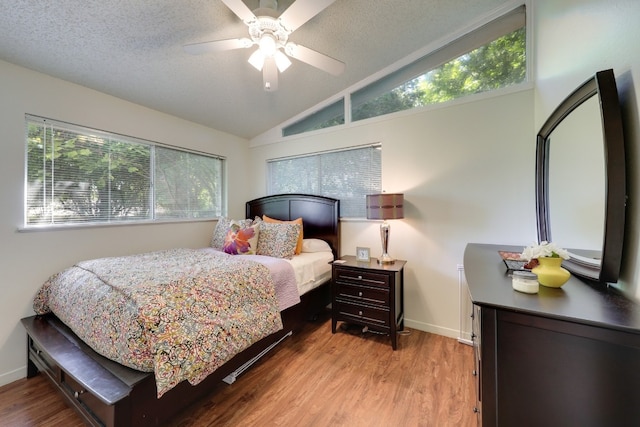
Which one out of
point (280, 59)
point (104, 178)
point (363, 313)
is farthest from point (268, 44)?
point (363, 313)

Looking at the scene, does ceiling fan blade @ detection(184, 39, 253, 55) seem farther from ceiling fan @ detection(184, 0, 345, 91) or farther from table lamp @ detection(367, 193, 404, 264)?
table lamp @ detection(367, 193, 404, 264)

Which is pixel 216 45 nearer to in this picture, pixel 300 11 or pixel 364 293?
pixel 300 11

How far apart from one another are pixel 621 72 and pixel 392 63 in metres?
2.16

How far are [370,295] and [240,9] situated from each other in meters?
2.42

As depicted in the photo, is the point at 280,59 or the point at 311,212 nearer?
the point at 280,59

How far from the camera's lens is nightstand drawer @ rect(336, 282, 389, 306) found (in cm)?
240

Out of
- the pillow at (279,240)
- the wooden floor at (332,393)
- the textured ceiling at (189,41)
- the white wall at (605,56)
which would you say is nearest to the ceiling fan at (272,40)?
the textured ceiling at (189,41)

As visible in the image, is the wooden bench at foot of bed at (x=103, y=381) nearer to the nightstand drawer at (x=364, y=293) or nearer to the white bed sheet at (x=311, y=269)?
the white bed sheet at (x=311, y=269)

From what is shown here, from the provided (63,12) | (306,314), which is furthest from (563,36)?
(63,12)

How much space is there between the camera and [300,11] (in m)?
1.51

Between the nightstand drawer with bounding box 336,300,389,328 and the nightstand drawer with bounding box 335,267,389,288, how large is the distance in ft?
0.75

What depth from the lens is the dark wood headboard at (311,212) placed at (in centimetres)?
318

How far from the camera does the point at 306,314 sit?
8.75 feet

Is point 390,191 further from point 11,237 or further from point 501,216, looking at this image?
point 11,237
